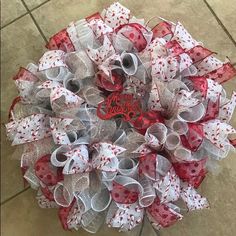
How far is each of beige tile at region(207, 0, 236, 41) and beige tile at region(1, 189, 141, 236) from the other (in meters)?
0.56

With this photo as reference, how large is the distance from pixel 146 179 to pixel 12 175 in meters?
0.39

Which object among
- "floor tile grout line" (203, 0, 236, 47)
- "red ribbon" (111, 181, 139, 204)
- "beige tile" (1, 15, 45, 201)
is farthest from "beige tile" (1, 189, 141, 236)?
"floor tile grout line" (203, 0, 236, 47)

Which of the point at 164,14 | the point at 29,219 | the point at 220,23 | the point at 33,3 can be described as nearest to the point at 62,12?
the point at 33,3

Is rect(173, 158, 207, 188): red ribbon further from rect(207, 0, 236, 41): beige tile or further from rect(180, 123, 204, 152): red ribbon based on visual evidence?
rect(207, 0, 236, 41): beige tile

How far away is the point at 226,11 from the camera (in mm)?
1225

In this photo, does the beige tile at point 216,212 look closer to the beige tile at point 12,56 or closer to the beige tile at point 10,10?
the beige tile at point 12,56

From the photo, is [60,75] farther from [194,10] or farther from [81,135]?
[194,10]

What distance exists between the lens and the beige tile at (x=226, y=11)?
1.22 meters

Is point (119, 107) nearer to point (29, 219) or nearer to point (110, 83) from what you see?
point (110, 83)

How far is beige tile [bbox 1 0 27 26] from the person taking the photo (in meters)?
→ 1.32

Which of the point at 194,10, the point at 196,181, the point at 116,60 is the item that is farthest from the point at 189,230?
the point at 194,10

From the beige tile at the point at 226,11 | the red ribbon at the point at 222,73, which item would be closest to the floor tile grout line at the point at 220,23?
the beige tile at the point at 226,11

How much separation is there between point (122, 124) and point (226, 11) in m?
0.41

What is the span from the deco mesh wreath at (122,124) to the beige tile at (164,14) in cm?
19
